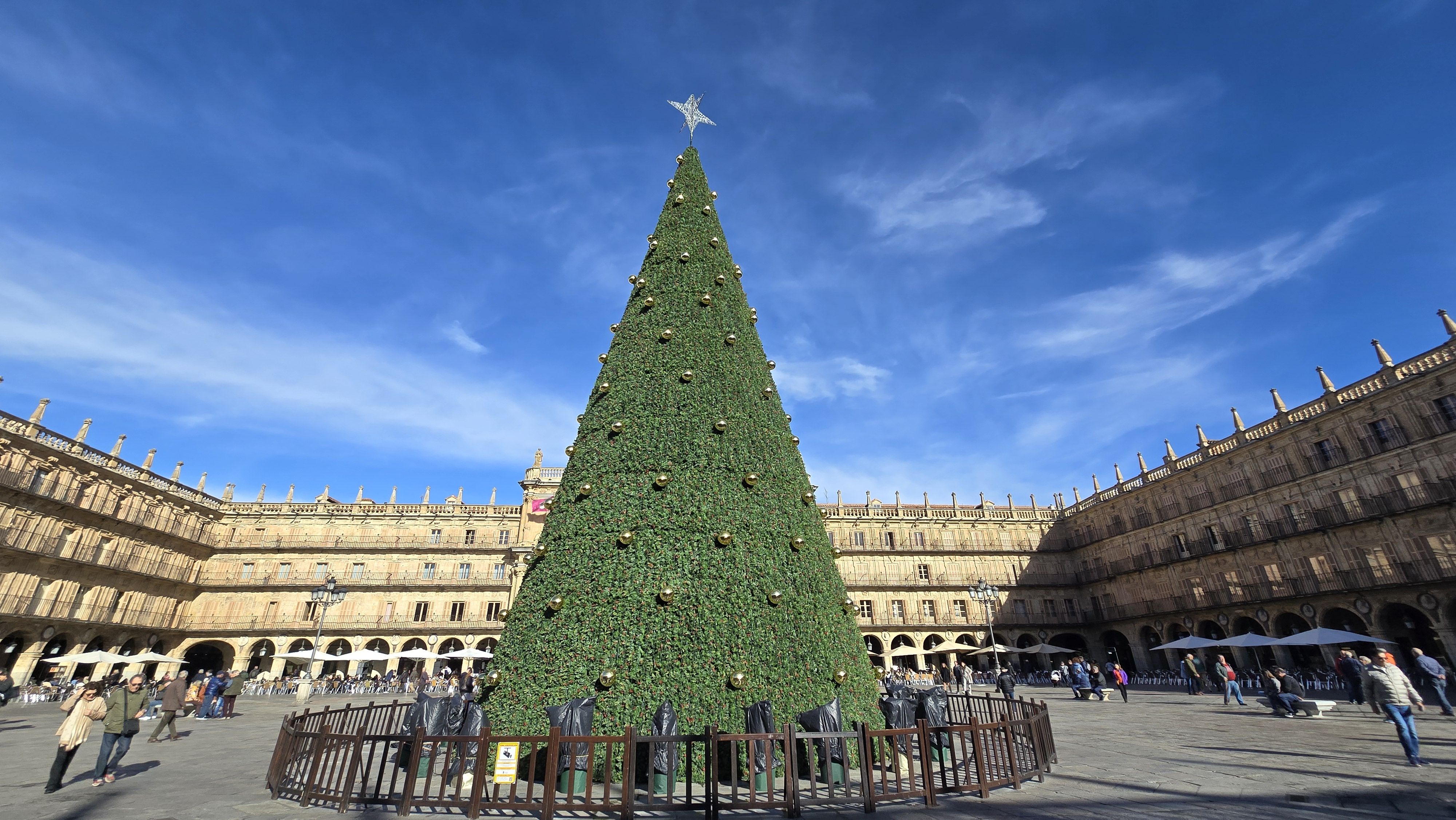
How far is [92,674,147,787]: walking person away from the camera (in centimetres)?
710

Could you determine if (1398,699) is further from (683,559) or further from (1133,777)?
(683,559)

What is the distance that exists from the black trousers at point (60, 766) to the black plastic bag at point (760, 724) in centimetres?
739

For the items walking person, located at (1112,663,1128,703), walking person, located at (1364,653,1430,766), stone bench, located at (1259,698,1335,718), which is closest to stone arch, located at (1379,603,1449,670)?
walking person, located at (1112,663,1128,703)

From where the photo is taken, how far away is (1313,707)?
1226 cm

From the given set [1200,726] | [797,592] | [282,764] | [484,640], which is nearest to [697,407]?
[797,592]

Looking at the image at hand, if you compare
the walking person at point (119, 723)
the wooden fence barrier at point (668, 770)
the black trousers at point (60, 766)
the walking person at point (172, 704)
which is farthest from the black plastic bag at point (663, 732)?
the walking person at point (172, 704)

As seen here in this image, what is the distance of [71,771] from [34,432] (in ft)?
87.6

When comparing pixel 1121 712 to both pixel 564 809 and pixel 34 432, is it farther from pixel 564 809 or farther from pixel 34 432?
pixel 34 432

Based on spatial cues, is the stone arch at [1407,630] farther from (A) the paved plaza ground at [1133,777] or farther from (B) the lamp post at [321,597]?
(B) the lamp post at [321,597]

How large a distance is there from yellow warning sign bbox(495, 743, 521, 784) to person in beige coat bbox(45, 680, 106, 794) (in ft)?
15.8

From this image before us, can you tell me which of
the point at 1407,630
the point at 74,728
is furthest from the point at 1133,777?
the point at 1407,630

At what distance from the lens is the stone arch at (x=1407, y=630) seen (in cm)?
2219

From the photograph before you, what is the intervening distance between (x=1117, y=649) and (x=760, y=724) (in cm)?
3943

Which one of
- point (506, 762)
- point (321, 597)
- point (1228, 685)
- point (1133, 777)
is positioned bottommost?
point (1133, 777)
